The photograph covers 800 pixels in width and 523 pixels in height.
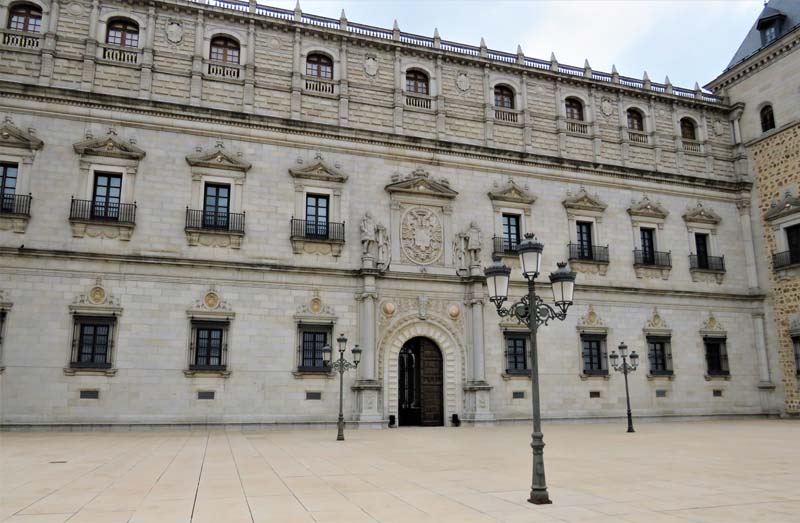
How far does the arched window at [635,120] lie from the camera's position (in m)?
30.2

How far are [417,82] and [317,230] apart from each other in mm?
8103

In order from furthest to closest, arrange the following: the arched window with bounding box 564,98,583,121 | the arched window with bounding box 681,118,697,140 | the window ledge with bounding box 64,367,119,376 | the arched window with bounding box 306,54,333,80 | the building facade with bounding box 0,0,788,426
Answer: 1. the arched window with bounding box 681,118,697,140
2. the arched window with bounding box 564,98,583,121
3. the arched window with bounding box 306,54,333,80
4. the building facade with bounding box 0,0,788,426
5. the window ledge with bounding box 64,367,119,376

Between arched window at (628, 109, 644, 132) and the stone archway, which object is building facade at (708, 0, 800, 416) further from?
the stone archway

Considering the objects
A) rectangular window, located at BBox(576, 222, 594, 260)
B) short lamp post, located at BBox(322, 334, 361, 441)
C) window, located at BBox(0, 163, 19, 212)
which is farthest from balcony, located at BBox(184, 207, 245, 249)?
rectangular window, located at BBox(576, 222, 594, 260)

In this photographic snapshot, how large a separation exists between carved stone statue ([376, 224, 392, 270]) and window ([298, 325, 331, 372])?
321 cm

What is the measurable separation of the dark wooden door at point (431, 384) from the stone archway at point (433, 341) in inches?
9.4

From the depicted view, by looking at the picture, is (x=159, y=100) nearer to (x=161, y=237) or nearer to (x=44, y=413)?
(x=161, y=237)

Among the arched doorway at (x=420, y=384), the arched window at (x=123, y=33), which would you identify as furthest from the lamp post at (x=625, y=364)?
the arched window at (x=123, y=33)

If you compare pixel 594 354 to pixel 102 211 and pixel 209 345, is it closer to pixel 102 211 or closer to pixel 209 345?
pixel 209 345

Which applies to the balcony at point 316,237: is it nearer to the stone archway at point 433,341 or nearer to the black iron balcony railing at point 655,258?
the stone archway at point 433,341

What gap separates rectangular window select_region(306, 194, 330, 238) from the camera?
23750mm

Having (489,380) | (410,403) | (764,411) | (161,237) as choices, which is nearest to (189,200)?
(161,237)

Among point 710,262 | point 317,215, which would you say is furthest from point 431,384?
point 710,262

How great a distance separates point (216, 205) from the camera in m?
22.9
